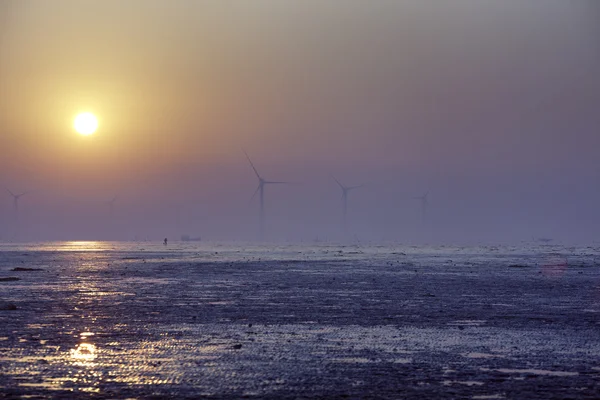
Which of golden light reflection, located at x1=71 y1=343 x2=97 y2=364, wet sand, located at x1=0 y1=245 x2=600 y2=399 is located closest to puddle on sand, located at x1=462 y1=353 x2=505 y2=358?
wet sand, located at x1=0 y1=245 x2=600 y2=399

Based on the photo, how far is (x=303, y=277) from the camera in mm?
65250

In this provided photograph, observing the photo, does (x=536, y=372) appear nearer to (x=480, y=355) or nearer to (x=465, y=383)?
(x=465, y=383)

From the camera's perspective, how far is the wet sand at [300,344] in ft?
60.8

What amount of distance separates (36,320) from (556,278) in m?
41.7

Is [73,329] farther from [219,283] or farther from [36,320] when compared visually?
[219,283]

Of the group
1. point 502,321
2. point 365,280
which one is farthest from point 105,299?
point 365,280

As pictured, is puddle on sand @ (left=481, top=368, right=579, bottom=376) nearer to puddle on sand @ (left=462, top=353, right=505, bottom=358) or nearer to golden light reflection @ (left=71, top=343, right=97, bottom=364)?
puddle on sand @ (left=462, top=353, right=505, bottom=358)

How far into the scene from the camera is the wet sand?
18.5 metres

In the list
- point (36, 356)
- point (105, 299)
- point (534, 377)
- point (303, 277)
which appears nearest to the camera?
point (534, 377)

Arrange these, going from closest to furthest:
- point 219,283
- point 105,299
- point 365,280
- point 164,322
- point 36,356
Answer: point 36,356
point 164,322
point 105,299
point 219,283
point 365,280

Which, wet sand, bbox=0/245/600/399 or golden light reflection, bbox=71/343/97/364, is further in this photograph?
golden light reflection, bbox=71/343/97/364

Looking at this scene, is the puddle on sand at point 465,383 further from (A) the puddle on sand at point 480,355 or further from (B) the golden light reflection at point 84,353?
(B) the golden light reflection at point 84,353

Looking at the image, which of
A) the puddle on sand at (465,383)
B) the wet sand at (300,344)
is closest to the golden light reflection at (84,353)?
the wet sand at (300,344)

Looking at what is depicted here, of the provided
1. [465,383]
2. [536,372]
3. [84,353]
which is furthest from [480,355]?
[84,353]
